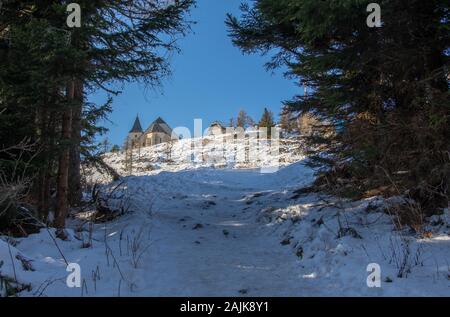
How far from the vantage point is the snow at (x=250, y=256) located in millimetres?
4559

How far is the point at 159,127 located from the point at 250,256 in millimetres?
75429

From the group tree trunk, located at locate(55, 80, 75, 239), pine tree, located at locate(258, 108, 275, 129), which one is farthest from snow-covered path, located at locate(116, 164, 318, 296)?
pine tree, located at locate(258, 108, 275, 129)

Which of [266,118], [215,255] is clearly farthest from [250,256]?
[266,118]

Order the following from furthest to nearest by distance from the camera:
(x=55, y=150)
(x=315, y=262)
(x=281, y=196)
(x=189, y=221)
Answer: (x=281, y=196), (x=189, y=221), (x=55, y=150), (x=315, y=262)

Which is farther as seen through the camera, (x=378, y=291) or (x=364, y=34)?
(x=364, y=34)

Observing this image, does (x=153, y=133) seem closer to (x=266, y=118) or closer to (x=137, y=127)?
(x=137, y=127)

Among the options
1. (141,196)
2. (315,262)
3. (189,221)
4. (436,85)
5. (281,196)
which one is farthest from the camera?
(141,196)

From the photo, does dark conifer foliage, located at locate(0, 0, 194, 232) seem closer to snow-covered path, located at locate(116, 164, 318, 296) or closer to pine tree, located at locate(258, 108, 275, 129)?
snow-covered path, located at locate(116, 164, 318, 296)

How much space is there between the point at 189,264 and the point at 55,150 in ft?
11.0

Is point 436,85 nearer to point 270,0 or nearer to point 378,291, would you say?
point 270,0

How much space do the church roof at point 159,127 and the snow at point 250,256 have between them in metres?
70.1

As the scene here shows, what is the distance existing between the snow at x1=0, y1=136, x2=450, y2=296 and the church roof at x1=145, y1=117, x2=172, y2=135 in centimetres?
7006

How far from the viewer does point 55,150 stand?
271 inches
